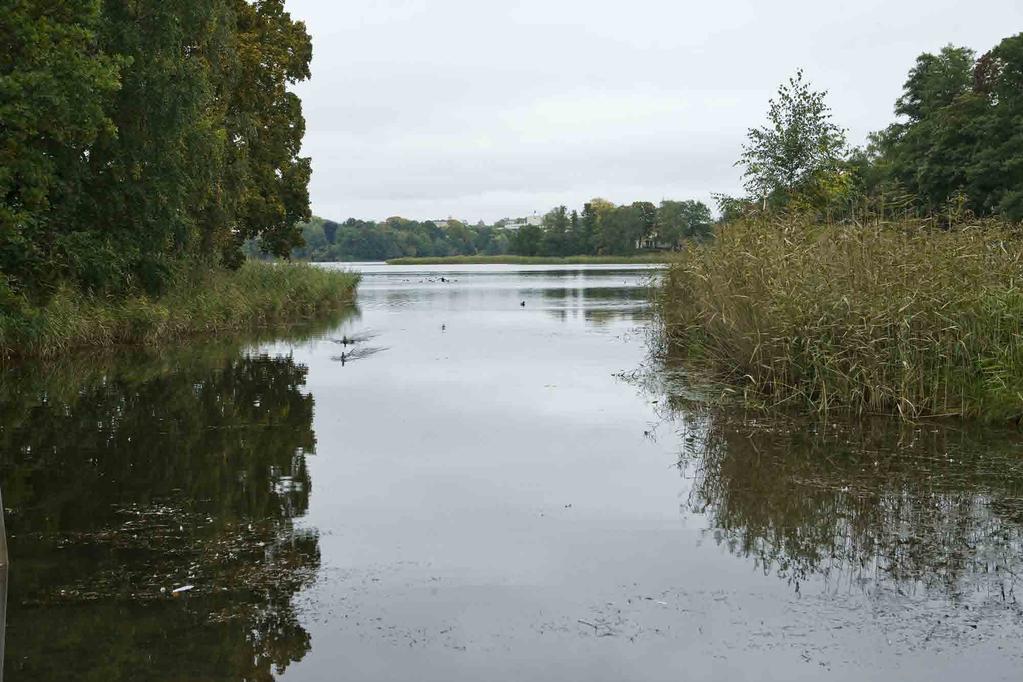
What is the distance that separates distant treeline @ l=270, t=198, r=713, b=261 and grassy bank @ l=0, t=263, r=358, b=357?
8618 cm

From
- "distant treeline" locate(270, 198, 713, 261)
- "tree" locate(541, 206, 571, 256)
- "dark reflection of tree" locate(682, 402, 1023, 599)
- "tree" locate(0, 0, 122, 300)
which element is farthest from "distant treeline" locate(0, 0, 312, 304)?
"tree" locate(541, 206, 571, 256)

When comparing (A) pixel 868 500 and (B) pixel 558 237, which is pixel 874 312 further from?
(B) pixel 558 237

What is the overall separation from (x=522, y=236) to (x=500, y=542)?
6187 inches

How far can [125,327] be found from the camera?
21828 millimetres

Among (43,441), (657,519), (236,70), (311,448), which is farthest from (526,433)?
(236,70)

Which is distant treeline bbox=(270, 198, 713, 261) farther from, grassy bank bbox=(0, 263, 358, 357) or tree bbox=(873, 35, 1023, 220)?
grassy bank bbox=(0, 263, 358, 357)

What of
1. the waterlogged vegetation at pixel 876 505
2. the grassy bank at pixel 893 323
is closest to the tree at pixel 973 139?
the grassy bank at pixel 893 323

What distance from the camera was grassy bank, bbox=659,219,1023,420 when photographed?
11453mm

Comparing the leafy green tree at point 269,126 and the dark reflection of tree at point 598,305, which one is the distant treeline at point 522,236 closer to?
the dark reflection of tree at point 598,305

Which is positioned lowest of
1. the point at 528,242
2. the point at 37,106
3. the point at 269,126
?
the point at 528,242

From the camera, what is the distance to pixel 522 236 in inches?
6422

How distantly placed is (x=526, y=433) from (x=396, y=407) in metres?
2.71

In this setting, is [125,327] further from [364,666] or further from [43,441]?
[364,666]

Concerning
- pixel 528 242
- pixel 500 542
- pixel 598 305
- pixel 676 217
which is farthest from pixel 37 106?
pixel 528 242
